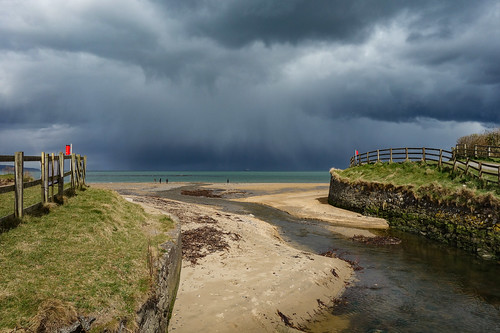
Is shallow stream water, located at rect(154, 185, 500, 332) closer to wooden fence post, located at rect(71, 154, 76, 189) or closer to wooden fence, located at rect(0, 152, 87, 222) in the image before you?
wooden fence, located at rect(0, 152, 87, 222)

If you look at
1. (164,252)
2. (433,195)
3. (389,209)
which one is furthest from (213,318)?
(389,209)

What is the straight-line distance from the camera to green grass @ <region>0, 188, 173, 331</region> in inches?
198

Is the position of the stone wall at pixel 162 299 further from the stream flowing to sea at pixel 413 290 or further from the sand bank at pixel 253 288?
the stream flowing to sea at pixel 413 290

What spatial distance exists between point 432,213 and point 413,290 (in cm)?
1250

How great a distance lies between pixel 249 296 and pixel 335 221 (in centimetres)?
1944

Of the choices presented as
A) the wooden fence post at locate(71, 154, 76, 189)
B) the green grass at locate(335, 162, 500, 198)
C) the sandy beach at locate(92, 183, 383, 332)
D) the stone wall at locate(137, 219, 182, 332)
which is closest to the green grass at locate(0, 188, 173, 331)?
the stone wall at locate(137, 219, 182, 332)

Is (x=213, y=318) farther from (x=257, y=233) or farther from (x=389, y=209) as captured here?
(x=389, y=209)

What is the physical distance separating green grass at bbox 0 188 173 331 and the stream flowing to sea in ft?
18.2

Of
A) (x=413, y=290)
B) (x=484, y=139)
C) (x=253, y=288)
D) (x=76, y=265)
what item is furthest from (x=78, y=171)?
(x=484, y=139)

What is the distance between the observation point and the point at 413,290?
1173cm

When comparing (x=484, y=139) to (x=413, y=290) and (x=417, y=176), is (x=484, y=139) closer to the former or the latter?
(x=417, y=176)

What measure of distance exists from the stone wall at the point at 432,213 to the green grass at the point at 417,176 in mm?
861

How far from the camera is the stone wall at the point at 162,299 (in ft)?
19.1

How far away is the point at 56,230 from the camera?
877 cm
